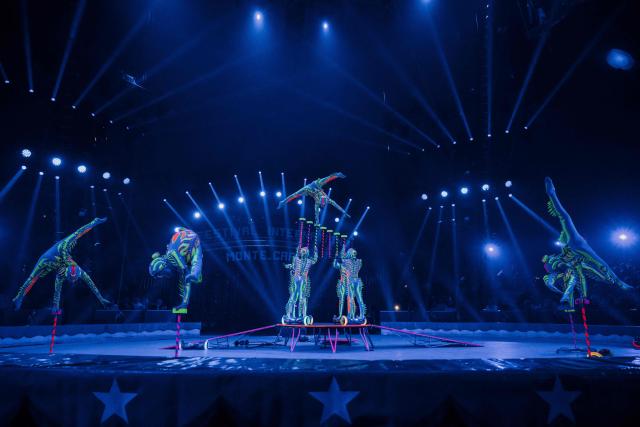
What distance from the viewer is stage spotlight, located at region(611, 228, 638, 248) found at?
14.2m

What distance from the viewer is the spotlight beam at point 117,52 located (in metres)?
11.0

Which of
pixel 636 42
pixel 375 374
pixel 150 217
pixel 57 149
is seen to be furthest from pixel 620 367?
pixel 150 217

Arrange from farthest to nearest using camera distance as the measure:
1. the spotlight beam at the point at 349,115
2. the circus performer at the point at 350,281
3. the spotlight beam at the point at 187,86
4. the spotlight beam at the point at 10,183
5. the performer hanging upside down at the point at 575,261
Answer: the spotlight beam at the point at 349,115 < the spotlight beam at the point at 187,86 < the spotlight beam at the point at 10,183 < the circus performer at the point at 350,281 < the performer hanging upside down at the point at 575,261

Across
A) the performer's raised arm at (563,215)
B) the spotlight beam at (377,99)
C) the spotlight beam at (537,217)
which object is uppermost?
the spotlight beam at (377,99)

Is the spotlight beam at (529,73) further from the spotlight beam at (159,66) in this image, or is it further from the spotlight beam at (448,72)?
the spotlight beam at (159,66)

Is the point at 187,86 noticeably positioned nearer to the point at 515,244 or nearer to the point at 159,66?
the point at 159,66

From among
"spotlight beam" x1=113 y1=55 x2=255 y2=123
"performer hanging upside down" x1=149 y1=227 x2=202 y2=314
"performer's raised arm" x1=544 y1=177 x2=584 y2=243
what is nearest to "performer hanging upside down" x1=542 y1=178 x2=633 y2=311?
"performer's raised arm" x1=544 y1=177 x2=584 y2=243

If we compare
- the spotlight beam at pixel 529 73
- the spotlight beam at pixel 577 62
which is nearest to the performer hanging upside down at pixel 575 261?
the spotlight beam at pixel 529 73

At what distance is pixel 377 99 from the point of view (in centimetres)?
1518

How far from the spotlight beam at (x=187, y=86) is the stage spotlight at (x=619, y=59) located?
13306 mm

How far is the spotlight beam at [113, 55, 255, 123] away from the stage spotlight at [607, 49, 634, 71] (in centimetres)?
1331

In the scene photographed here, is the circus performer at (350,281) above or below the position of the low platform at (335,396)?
above

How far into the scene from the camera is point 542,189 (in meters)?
16.2

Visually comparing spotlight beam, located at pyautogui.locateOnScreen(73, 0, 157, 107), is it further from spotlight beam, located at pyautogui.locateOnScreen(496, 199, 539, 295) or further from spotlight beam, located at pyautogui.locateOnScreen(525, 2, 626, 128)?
spotlight beam, located at pyautogui.locateOnScreen(496, 199, 539, 295)
